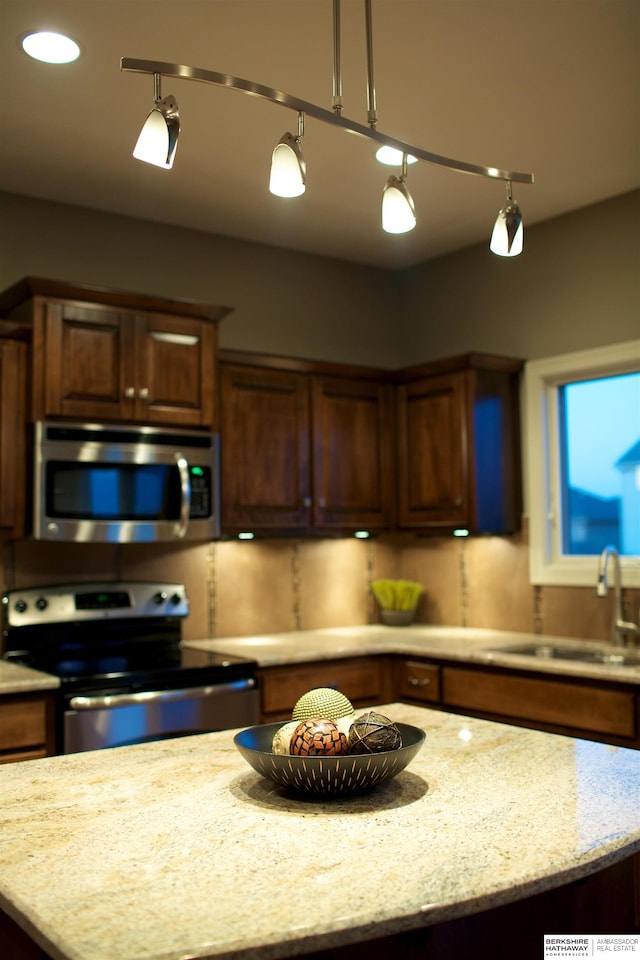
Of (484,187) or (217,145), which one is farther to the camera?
(484,187)

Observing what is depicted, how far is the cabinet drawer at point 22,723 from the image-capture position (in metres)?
2.77

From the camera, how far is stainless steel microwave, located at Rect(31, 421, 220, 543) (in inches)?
126

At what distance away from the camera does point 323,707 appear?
1.62 meters

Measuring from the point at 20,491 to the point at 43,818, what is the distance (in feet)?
6.37

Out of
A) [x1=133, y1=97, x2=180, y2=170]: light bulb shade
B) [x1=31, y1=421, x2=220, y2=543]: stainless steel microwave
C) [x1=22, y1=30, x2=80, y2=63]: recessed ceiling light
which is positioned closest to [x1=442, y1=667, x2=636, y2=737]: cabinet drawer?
[x1=31, y1=421, x2=220, y2=543]: stainless steel microwave

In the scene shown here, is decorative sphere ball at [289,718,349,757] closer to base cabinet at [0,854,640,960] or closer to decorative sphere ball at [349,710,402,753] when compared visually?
decorative sphere ball at [349,710,402,753]

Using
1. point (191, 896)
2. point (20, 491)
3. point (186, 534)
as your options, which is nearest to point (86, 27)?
point (20, 491)

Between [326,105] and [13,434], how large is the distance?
5.22 feet

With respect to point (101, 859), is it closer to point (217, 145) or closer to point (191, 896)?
point (191, 896)

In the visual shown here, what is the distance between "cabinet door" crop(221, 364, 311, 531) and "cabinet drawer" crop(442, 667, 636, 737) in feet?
3.36

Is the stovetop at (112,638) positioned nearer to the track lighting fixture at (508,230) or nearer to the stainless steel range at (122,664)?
the stainless steel range at (122,664)

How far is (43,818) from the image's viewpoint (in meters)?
1.45

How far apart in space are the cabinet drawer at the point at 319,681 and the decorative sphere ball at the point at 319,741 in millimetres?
1925

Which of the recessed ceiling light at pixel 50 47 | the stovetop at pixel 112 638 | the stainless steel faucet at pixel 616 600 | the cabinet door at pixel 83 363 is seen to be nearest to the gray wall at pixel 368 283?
the cabinet door at pixel 83 363
